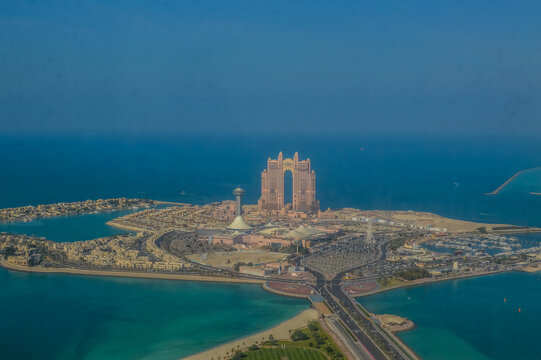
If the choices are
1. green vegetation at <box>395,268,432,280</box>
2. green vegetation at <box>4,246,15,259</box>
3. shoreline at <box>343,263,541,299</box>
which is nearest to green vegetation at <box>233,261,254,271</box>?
shoreline at <box>343,263,541,299</box>

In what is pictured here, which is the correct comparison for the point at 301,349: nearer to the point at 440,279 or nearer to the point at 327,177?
the point at 440,279

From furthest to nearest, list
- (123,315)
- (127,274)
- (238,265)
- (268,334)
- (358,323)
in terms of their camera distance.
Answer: (238,265), (127,274), (123,315), (358,323), (268,334)

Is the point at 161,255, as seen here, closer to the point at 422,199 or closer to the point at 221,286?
the point at 221,286

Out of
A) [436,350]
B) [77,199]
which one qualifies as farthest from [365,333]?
[77,199]

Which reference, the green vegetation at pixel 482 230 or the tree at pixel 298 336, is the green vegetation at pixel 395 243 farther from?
the tree at pixel 298 336

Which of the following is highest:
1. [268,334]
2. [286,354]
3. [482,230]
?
[482,230]

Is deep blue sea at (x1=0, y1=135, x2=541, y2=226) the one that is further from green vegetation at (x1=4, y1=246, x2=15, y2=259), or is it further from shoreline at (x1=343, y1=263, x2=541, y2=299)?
green vegetation at (x1=4, y1=246, x2=15, y2=259)

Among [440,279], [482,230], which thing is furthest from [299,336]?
[482,230]
